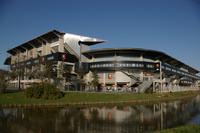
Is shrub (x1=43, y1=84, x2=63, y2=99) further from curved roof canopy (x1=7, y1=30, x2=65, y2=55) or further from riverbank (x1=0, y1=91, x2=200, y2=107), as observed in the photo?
curved roof canopy (x1=7, y1=30, x2=65, y2=55)

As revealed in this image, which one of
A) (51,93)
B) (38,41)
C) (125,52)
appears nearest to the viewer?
(51,93)

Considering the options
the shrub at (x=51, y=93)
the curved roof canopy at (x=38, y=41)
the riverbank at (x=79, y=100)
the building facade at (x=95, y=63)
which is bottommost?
the riverbank at (x=79, y=100)

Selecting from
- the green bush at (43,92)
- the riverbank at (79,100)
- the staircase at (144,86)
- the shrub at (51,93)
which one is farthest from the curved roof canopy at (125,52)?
the green bush at (43,92)

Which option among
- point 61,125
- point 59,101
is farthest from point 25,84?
point 61,125

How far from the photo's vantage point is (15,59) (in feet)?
334

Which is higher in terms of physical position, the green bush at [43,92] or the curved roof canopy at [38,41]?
the curved roof canopy at [38,41]

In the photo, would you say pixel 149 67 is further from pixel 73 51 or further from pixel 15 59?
pixel 15 59

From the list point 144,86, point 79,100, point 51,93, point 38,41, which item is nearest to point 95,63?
point 144,86

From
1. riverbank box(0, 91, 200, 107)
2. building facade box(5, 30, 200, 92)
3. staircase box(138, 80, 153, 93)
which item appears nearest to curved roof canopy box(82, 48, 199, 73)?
building facade box(5, 30, 200, 92)

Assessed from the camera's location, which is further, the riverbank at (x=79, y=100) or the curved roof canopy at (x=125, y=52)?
the curved roof canopy at (x=125, y=52)

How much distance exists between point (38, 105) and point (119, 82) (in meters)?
35.6

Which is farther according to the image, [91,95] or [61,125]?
[91,95]

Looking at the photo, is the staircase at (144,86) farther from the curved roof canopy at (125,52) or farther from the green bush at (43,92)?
the green bush at (43,92)

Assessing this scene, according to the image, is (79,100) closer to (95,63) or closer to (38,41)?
(95,63)
